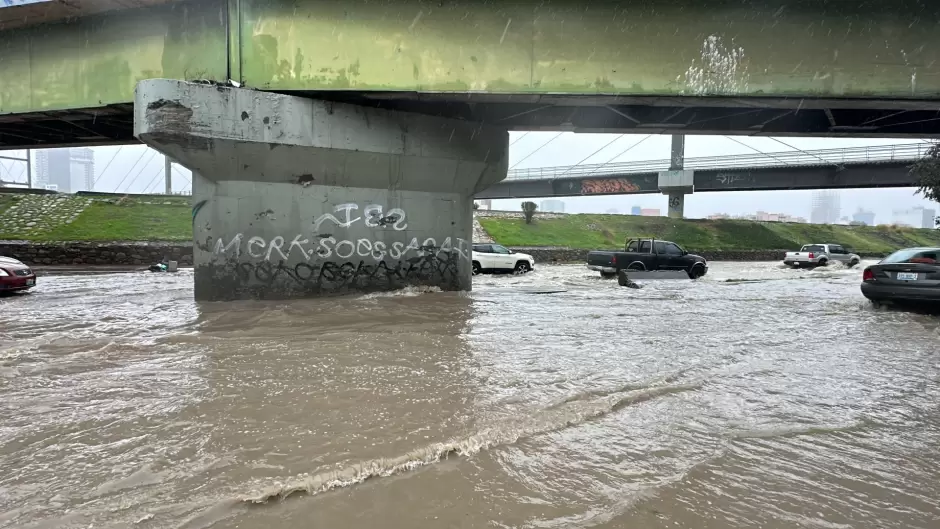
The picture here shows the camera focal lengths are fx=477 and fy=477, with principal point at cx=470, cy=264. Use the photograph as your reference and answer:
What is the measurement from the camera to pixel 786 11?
29.9 ft

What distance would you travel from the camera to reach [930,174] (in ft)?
48.9

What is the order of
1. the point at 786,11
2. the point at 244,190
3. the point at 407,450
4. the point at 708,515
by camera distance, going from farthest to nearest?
1. the point at 244,190
2. the point at 786,11
3. the point at 407,450
4. the point at 708,515

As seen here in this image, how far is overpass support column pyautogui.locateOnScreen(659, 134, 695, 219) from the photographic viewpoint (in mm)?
46062

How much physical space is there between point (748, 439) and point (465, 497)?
2.36m

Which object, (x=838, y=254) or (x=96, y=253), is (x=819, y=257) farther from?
(x=96, y=253)

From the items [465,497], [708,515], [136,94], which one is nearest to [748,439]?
[708,515]

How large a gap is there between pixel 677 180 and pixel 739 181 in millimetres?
5299

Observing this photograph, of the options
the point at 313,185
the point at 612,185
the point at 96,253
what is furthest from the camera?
the point at 612,185

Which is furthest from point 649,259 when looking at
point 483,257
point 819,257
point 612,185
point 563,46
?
point 612,185

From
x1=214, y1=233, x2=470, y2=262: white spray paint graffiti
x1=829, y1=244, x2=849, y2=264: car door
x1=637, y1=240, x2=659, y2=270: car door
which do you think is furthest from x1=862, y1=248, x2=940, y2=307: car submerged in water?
x1=829, y1=244, x2=849, y2=264: car door

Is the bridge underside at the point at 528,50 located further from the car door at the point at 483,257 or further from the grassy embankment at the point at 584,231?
the grassy embankment at the point at 584,231

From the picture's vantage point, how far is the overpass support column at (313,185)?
9641 mm

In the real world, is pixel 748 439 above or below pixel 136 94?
below

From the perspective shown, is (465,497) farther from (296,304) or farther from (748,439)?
(296,304)
